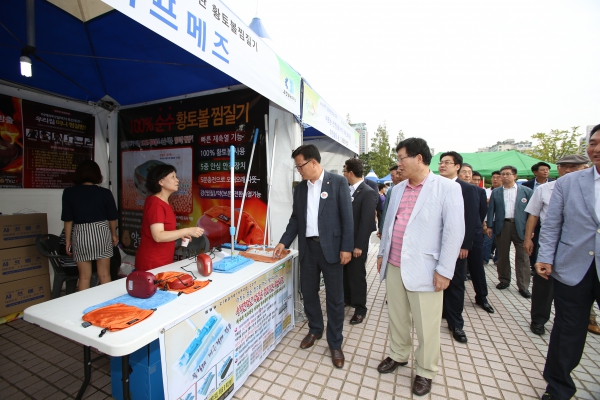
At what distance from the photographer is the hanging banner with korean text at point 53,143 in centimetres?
319

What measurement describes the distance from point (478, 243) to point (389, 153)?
21.8 m

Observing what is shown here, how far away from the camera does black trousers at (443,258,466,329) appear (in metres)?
2.59

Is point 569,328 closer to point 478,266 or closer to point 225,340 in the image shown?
point 478,266

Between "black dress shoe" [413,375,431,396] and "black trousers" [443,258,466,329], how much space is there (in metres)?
0.94

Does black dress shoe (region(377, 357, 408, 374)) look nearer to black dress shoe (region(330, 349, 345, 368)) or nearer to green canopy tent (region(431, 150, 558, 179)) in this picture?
black dress shoe (region(330, 349, 345, 368))

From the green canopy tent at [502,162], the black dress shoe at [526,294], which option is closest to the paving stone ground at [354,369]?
the black dress shoe at [526,294]

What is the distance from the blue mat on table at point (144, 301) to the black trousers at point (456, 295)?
249 centimetres

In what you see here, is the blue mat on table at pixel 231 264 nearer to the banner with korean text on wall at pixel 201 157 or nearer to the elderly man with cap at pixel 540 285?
the banner with korean text on wall at pixel 201 157

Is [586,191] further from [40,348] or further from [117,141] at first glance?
[117,141]

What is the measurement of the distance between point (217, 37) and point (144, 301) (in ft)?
5.38

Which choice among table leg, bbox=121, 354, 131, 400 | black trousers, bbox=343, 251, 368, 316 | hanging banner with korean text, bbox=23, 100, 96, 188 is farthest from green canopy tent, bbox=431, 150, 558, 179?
table leg, bbox=121, 354, 131, 400

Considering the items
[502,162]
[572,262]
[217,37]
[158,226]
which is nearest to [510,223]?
[572,262]

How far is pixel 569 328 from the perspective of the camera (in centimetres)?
169

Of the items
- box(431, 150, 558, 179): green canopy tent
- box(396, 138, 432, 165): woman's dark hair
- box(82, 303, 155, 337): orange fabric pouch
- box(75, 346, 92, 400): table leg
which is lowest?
box(75, 346, 92, 400): table leg
